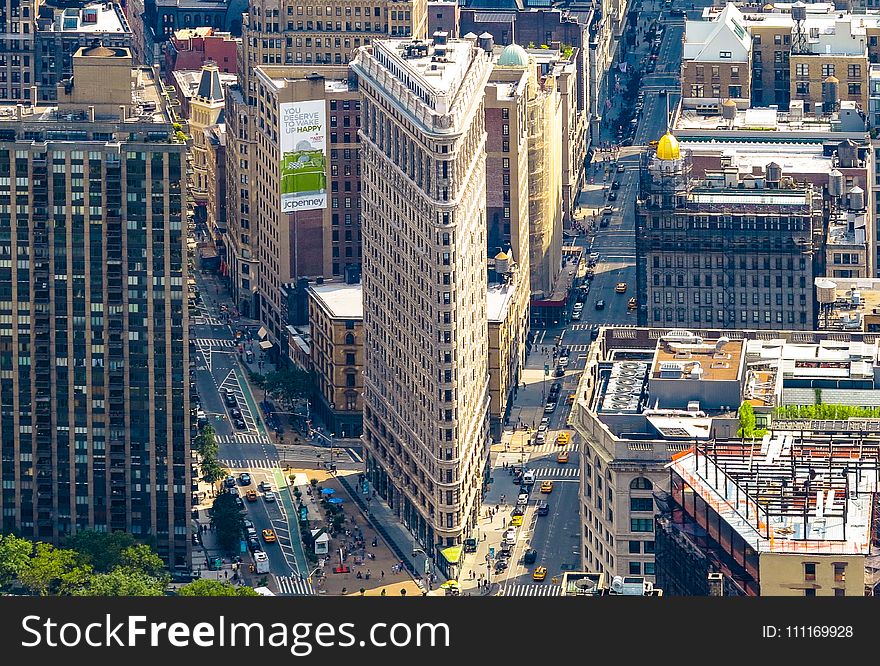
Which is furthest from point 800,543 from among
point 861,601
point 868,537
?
point 861,601

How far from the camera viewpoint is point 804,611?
85188mm

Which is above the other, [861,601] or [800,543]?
[861,601]

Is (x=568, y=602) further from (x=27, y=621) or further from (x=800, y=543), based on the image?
(x=800, y=543)

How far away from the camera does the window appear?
192 m

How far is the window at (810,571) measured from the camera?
19150cm

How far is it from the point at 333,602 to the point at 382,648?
2.69m

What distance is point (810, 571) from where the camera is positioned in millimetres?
191875

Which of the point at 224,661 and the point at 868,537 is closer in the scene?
the point at 224,661

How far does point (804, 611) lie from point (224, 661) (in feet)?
68.2

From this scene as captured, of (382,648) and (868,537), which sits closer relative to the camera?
(382,648)

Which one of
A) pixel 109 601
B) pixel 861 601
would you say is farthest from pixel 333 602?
pixel 861 601

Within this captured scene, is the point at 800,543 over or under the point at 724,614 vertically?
under

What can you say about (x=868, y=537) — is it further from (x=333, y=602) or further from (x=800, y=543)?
(x=333, y=602)

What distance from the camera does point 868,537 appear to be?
195625 millimetres
